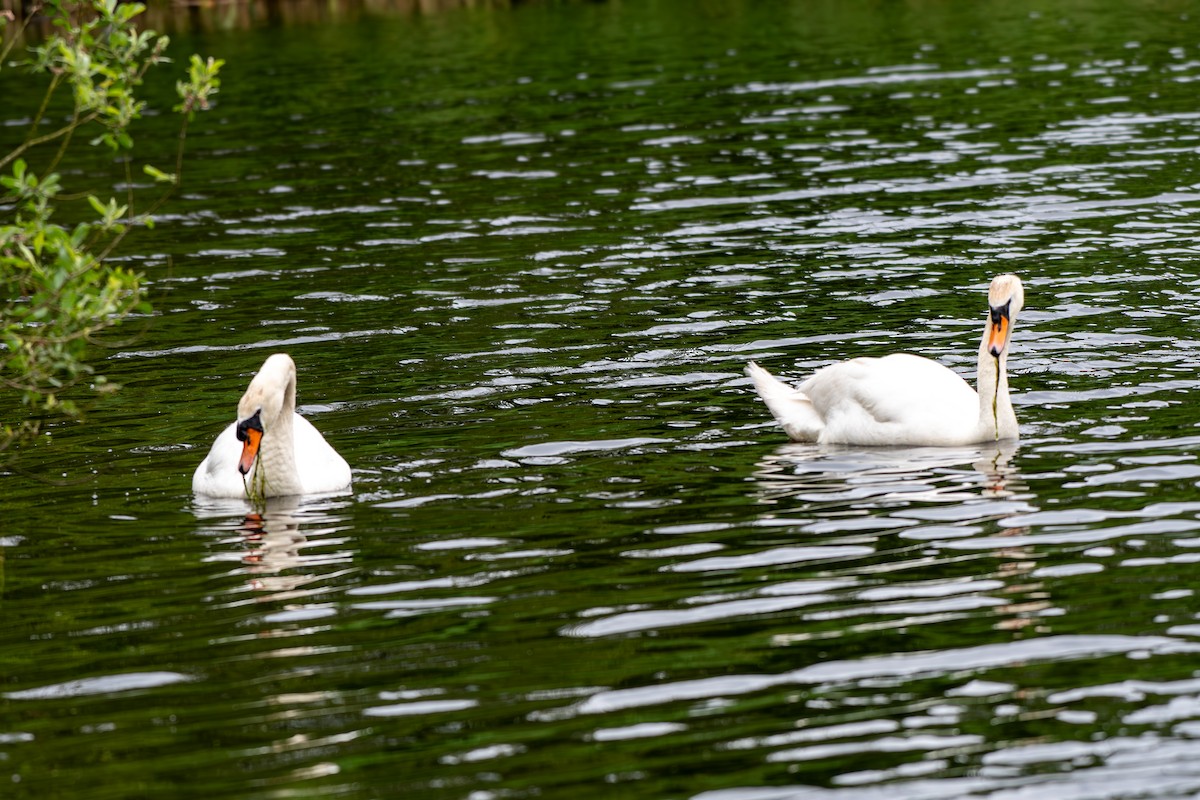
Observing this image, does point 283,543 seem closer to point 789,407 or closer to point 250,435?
point 250,435

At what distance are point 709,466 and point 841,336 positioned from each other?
4.64m

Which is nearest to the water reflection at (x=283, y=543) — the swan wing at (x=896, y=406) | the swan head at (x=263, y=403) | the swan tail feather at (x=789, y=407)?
the swan head at (x=263, y=403)

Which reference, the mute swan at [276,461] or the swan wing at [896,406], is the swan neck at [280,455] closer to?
the mute swan at [276,461]

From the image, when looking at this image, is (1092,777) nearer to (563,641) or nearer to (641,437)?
(563,641)

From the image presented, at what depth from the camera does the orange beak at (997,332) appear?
13.8 m

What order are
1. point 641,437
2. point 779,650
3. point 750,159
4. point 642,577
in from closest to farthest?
point 779,650, point 642,577, point 641,437, point 750,159

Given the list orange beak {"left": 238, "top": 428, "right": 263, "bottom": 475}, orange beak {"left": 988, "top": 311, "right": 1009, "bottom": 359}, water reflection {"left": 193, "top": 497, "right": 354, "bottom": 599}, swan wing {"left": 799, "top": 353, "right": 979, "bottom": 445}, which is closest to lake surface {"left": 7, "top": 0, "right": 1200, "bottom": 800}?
water reflection {"left": 193, "top": 497, "right": 354, "bottom": 599}

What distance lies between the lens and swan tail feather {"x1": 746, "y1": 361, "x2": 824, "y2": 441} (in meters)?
14.5

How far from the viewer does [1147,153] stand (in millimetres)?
26359

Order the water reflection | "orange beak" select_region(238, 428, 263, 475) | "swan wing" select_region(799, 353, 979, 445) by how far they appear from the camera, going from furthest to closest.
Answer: "swan wing" select_region(799, 353, 979, 445) < "orange beak" select_region(238, 428, 263, 475) < the water reflection

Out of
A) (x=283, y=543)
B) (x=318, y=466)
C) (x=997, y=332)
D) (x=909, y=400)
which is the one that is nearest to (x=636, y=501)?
(x=283, y=543)

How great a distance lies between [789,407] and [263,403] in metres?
4.07

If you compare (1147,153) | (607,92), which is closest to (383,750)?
(1147,153)

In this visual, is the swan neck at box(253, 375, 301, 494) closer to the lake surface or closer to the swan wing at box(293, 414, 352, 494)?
the swan wing at box(293, 414, 352, 494)
